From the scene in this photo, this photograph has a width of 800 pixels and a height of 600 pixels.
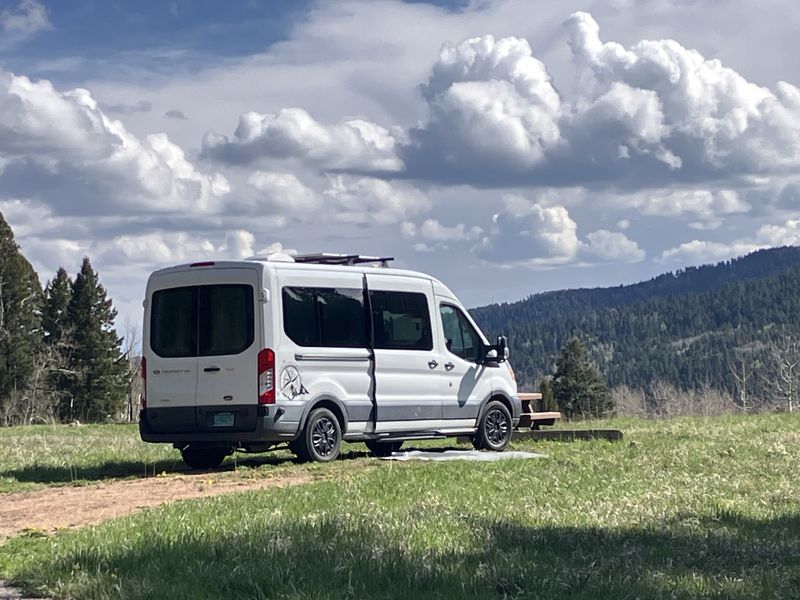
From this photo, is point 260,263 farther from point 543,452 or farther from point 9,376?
point 9,376

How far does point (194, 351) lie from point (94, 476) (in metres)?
1.91

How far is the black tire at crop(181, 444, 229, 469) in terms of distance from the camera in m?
15.4

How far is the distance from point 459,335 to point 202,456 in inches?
161

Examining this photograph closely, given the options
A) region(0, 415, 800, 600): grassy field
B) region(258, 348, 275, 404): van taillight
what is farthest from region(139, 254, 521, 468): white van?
region(0, 415, 800, 600): grassy field

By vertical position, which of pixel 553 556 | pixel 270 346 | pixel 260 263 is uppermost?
pixel 260 263

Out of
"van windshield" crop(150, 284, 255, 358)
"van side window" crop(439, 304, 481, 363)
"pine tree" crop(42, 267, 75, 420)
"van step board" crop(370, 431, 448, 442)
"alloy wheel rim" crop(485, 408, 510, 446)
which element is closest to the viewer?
"van windshield" crop(150, 284, 255, 358)

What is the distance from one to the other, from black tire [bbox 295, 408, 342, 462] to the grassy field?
88 cm

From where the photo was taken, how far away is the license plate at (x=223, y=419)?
46.5ft

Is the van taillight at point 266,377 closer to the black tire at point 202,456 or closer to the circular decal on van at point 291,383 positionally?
the circular decal on van at point 291,383

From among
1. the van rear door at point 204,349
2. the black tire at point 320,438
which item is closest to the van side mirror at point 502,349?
the black tire at point 320,438

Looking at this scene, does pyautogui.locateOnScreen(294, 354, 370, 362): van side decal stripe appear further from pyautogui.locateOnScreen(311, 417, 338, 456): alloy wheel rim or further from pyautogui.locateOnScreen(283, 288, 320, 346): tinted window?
pyautogui.locateOnScreen(311, 417, 338, 456): alloy wheel rim

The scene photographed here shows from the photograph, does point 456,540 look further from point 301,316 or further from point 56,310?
point 56,310

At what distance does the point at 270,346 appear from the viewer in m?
14.1

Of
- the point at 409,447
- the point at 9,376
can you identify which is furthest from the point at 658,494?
the point at 9,376
